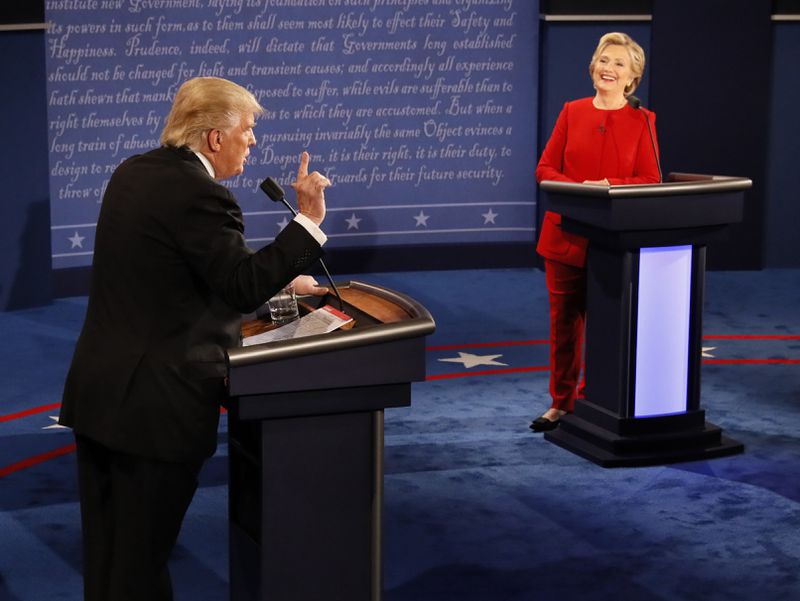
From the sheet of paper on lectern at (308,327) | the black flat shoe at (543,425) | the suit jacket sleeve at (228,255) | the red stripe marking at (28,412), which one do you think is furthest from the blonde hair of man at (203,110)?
the red stripe marking at (28,412)

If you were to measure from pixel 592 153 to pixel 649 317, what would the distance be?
725 mm

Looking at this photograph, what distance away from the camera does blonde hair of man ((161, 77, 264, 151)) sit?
3.00 m

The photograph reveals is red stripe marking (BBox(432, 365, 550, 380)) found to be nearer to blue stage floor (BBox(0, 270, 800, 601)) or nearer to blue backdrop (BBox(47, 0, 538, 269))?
blue stage floor (BBox(0, 270, 800, 601))

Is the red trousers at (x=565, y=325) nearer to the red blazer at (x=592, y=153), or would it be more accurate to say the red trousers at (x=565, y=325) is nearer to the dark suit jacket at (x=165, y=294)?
the red blazer at (x=592, y=153)

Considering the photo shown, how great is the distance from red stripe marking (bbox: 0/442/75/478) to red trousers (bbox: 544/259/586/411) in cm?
202

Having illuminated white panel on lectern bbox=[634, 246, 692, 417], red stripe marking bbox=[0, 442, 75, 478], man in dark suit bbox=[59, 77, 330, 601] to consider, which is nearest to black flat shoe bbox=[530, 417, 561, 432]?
illuminated white panel on lectern bbox=[634, 246, 692, 417]

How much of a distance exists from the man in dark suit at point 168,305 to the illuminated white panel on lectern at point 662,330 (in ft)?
8.26

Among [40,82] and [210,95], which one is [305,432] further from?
[40,82]

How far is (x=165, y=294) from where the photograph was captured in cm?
296

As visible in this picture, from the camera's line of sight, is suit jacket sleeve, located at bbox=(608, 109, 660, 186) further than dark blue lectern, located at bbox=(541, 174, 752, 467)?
Yes

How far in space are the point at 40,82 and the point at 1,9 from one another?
47 cm

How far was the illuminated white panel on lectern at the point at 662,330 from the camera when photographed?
17.3ft

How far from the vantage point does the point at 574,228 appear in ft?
17.8

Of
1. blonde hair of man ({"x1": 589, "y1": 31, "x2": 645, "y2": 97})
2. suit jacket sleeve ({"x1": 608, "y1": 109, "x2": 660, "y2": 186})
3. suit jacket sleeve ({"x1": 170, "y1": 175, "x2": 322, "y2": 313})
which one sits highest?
blonde hair of man ({"x1": 589, "y1": 31, "x2": 645, "y2": 97})
